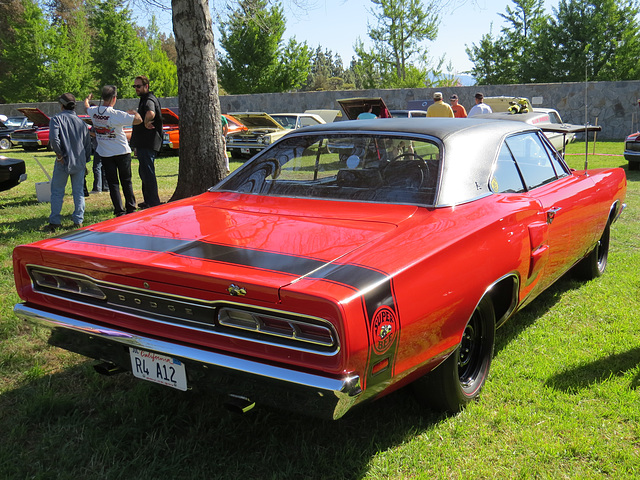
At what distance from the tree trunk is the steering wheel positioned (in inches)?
182

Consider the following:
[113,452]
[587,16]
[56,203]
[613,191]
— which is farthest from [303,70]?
[113,452]

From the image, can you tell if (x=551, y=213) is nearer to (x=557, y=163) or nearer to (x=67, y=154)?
(x=557, y=163)

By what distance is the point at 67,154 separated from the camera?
6977 millimetres

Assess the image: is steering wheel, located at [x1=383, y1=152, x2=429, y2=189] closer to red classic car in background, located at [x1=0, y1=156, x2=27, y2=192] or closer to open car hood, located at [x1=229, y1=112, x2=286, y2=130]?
red classic car in background, located at [x1=0, y1=156, x2=27, y2=192]

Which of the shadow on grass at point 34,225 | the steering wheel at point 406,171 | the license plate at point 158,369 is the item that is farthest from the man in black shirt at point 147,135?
the license plate at point 158,369

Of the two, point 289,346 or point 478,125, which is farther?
point 478,125

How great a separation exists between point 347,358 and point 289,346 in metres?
0.23

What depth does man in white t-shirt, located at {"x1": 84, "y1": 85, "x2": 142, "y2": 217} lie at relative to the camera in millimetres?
7191

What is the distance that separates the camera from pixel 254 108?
27172 millimetres

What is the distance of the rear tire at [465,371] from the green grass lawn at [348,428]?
3.6 inches

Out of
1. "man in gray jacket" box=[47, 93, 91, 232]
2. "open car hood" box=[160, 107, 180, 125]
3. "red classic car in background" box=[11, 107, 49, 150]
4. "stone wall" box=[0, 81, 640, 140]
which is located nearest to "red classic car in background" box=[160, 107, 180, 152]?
"open car hood" box=[160, 107, 180, 125]

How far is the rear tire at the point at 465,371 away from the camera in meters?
2.60

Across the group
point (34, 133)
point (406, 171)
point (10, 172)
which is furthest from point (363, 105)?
point (34, 133)

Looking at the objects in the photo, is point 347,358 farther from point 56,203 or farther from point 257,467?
point 56,203
